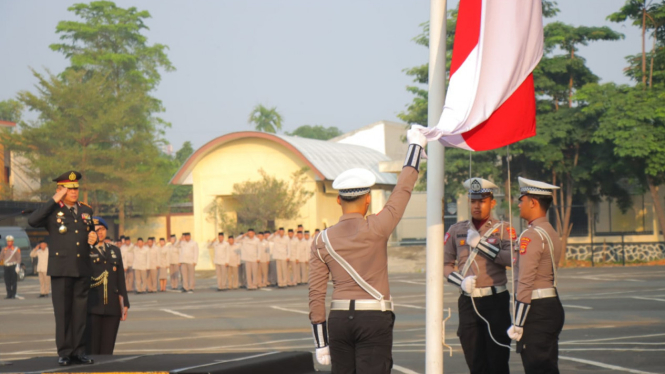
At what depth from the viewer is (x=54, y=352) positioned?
12469 mm

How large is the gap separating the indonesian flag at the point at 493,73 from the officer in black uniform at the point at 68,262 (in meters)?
3.97

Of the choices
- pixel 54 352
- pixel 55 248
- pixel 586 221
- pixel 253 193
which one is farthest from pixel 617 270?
pixel 55 248

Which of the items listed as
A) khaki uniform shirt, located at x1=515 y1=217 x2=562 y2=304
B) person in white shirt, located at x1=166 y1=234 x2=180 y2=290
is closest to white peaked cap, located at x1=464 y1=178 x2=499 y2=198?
khaki uniform shirt, located at x1=515 y1=217 x2=562 y2=304

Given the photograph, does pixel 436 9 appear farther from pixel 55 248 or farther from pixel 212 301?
pixel 212 301

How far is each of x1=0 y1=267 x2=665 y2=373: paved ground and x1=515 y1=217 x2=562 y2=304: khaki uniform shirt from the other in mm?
3229

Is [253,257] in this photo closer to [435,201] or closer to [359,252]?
[435,201]

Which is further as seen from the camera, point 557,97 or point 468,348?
point 557,97

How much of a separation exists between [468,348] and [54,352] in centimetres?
742

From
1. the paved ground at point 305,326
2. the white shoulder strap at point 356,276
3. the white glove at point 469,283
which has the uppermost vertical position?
the white shoulder strap at point 356,276

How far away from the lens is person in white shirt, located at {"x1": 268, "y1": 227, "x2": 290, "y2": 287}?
29.1 metres

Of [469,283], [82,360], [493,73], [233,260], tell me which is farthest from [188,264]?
[493,73]

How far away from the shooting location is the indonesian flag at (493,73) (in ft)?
20.5

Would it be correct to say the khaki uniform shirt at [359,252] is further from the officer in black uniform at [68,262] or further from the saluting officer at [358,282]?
the officer in black uniform at [68,262]

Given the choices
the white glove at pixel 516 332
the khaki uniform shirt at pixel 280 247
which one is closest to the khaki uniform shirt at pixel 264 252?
the khaki uniform shirt at pixel 280 247
